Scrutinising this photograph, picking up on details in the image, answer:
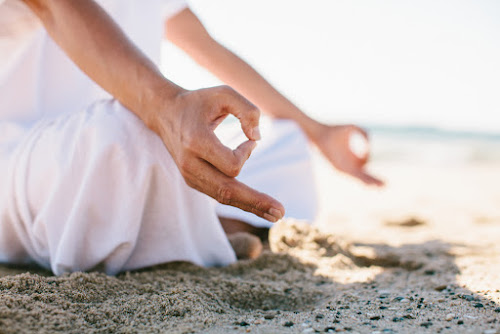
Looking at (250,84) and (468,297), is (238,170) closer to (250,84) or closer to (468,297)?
(468,297)

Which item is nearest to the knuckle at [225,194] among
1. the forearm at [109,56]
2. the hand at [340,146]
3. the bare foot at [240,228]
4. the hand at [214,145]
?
the hand at [214,145]

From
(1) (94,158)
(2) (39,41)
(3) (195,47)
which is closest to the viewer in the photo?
(1) (94,158)

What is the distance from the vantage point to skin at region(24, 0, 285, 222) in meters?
1.00

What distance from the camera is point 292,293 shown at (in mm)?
1245

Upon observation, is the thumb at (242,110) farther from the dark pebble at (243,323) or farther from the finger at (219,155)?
the dark pebble at (243,323)

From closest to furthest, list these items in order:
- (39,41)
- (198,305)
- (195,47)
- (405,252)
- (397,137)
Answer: (198,305) < (39,41) < (405,252) < (195,47) < (397,137)

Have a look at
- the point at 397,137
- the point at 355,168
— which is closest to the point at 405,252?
the point at 355,168

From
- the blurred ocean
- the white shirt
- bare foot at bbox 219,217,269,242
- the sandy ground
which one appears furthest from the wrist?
the blurred ocean

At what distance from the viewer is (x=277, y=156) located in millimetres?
2061

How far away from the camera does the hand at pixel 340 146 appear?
2.18 m

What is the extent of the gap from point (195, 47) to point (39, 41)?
638 mm

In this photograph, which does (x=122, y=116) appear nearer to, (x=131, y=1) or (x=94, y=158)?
(x=94, y=158)

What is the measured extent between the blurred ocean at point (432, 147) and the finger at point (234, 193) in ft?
33.2

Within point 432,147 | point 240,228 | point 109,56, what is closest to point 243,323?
point 109,56
